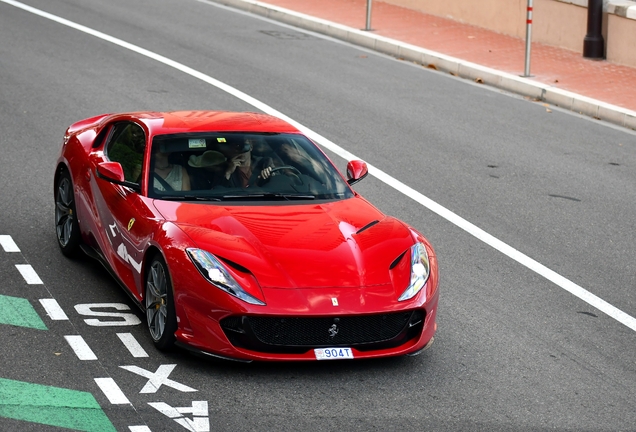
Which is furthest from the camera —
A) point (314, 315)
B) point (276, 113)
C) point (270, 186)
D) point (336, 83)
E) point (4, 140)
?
point (336, 83)

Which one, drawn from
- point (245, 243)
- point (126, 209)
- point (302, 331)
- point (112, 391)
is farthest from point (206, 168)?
point (112, 391)

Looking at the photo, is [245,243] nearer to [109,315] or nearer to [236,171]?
[236,171]

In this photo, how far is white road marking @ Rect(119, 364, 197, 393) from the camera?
6.88 metres

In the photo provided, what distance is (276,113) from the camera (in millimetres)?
15914

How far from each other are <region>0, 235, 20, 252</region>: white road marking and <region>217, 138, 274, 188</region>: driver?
2.25 metres

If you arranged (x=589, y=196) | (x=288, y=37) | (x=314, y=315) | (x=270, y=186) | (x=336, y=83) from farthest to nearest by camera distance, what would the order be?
(x=288, y=37) → (x=336, y=83) → (x=589, y=196) → (x=270, y=186) → (x=314, y=315)

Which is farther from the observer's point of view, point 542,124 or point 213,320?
point 542,124

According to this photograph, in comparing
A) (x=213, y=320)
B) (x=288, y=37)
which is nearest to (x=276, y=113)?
(x=288, y=37)

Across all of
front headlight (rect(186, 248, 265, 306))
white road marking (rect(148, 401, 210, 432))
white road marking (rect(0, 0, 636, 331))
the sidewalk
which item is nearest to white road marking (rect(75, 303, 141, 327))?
front headlight (rect(186, 248, 265, 306))

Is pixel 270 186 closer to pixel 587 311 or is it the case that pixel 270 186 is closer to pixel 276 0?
pixel 587 311

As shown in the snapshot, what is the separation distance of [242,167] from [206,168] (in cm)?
27

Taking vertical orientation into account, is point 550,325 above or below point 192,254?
below

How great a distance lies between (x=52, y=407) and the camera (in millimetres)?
6523

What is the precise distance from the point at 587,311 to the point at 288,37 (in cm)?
1424
